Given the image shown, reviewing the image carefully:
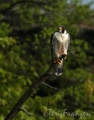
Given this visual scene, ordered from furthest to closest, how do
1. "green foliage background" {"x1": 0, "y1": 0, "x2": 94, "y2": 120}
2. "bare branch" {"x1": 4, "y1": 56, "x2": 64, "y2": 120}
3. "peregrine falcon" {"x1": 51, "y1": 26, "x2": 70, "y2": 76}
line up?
"green foliage background" {"x1": 0, "y1": 0, "x2": 94, "y2": 120} < "peregrine falcon" {"x1": 51, "y1": 26, "x2": 70, "y2": 76} < "bare branch" {"x1": 4, "y1": 56, "x2": 64, "y2": 120}

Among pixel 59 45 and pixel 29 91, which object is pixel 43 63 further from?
pixel 29 91

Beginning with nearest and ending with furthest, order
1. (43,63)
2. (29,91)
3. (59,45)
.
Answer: (29,91) → (59,45) → (43,63)

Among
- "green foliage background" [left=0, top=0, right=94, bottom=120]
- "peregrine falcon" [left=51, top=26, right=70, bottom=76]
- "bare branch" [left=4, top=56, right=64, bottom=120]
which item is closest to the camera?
"bare branch" [left=4, top=56, right=64, bottom=120]

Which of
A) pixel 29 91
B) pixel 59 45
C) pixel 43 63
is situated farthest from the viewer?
pixel 43 63

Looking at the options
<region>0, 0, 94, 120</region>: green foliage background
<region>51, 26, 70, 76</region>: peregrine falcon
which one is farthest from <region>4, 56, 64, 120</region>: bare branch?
<region>0, 0, 94, 120</region>: green foliage background

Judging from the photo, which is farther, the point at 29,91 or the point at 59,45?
the point at 59,45

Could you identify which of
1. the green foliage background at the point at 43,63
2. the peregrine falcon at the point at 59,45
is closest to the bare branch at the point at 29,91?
the peregrine falcon at the point at 59,45

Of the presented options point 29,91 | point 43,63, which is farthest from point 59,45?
point 43,63

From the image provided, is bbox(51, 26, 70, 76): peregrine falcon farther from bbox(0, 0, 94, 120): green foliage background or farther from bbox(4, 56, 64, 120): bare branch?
bbox(0, 0, 94, 120): green foliage background

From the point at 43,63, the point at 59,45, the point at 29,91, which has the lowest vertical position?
the point at 43,63

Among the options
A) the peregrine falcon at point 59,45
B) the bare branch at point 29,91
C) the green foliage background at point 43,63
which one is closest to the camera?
the bare branch at point 29,91

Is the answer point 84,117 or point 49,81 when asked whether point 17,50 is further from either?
point 84,117

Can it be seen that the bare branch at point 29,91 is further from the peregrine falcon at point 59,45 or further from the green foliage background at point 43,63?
the green foliage background at point 43,63
